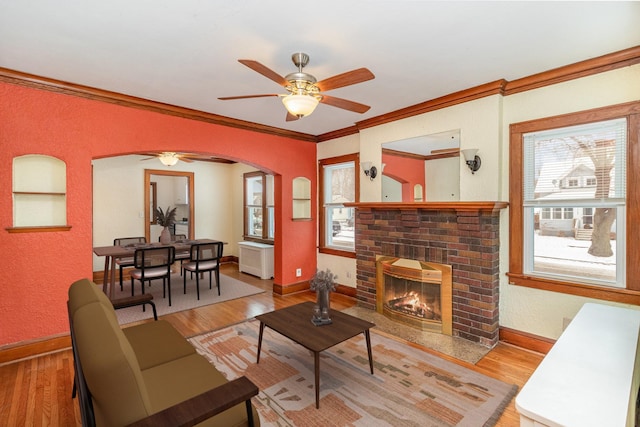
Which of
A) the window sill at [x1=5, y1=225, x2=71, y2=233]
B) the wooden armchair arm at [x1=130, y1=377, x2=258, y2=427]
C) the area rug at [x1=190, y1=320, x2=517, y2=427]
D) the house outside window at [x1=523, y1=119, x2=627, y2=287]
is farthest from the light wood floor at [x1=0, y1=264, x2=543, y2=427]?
the wooden armchair arm at [x1=130, y1=377, x2=258, y2=427]

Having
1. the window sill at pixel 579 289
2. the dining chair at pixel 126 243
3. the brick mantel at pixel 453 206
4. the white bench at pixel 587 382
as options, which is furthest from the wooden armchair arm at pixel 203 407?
the dining chair at pixel 126 243

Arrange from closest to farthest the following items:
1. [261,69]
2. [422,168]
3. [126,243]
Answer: [261,69] → [422,168] → [126,243]

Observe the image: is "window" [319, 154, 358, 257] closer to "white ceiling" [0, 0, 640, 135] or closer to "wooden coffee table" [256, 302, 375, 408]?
"white ceiling" [0, 0, 640, 135]

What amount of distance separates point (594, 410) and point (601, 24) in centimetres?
239

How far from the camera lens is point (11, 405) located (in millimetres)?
2189

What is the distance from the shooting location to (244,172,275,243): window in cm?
658

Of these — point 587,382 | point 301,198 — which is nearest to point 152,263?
point 301,198

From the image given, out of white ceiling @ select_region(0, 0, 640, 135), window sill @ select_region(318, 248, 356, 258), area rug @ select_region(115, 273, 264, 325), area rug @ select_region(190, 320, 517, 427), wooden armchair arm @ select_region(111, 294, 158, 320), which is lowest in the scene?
area rug @ select_region(190, 320, 517, 427)

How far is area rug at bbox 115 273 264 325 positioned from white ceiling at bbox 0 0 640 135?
9.09ft

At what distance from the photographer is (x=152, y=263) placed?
4.33 metres

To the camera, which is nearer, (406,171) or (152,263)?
(406,171)

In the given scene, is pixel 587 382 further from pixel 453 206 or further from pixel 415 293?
pixel 415 293

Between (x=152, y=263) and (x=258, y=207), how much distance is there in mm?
2891

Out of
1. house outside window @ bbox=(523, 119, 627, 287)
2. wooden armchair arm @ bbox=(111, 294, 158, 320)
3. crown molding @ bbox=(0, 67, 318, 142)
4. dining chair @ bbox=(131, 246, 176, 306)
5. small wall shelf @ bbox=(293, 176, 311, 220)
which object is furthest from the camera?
small wall shelf @ bbox=(293, 176, 311, 220)
